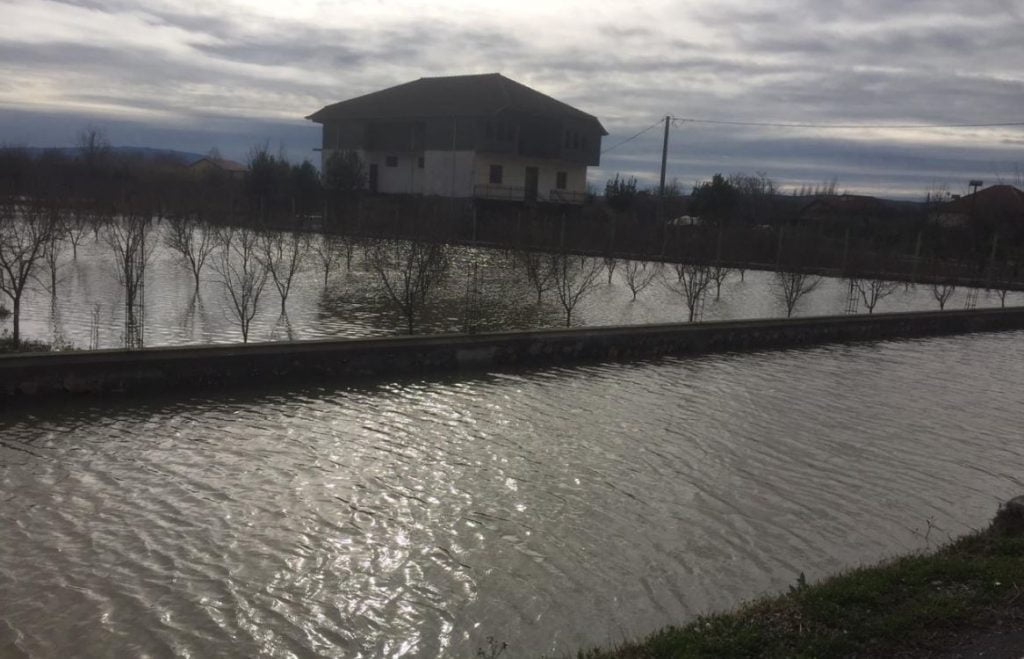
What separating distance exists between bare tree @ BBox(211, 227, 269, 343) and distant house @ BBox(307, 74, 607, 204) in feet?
62.6

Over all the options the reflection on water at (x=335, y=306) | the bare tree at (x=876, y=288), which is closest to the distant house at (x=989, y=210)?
the bare tree at (x=876, y=288)

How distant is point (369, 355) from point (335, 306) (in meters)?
7.01

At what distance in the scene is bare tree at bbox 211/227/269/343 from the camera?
13.0 meters

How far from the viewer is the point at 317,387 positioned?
10578 mm

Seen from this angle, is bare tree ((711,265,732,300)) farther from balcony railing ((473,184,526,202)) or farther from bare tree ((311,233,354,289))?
balcony railing ((473,184,526,202))

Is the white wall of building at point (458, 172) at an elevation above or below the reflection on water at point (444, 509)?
above

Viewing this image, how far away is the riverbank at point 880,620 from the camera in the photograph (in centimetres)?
400

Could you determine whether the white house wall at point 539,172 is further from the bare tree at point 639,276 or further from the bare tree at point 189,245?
the bare tree at point 189,245

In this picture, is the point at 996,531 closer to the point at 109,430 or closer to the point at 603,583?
the point at 603,583

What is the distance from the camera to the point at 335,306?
708 inches

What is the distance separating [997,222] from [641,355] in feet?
131

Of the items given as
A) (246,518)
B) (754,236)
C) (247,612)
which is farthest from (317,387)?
(754,236)

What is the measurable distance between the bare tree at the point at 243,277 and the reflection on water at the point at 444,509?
3419 millimetres

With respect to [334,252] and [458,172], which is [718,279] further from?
[458,172]
